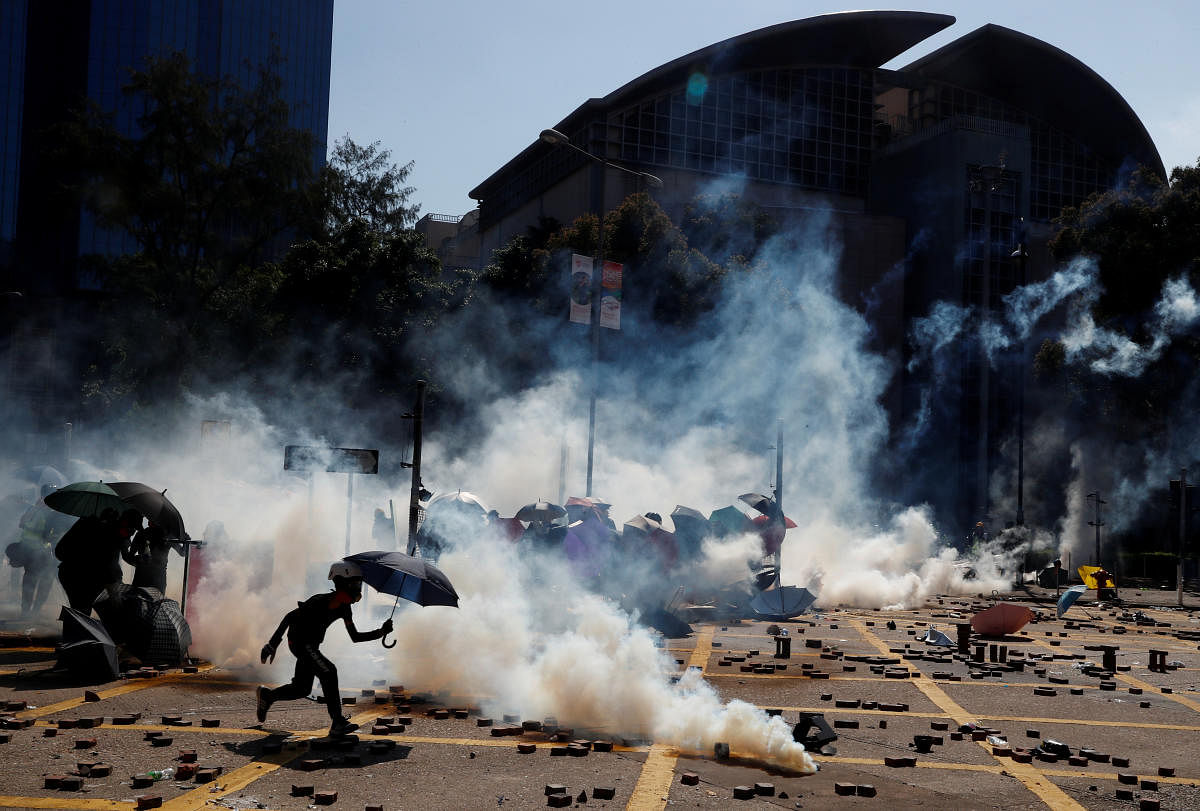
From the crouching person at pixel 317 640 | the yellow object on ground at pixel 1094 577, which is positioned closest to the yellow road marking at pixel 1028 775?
the crouching person at pixel 317 640

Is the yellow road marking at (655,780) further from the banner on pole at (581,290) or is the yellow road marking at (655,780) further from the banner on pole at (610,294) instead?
the banner on pole at (610,294)

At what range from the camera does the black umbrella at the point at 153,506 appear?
13.1 metres

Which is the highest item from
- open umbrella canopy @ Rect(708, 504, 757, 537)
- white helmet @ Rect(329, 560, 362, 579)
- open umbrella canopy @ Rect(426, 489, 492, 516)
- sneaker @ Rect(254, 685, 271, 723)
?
open umbrella canopy @ Rect(426, 489, 492, 516)

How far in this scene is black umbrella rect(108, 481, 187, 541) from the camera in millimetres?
13102

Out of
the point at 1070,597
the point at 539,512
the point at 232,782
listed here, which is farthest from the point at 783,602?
the point at 232,782

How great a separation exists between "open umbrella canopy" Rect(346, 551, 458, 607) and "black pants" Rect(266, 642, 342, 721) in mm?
718

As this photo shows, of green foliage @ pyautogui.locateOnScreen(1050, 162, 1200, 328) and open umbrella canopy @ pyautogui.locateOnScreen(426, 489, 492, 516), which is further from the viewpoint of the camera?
green foliage @ pyautogui.locateOnScreen(1050, 162, 1200, 328)

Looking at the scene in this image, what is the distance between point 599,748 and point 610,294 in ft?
51.3

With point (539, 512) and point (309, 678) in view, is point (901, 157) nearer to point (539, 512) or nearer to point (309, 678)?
point (539, 512)

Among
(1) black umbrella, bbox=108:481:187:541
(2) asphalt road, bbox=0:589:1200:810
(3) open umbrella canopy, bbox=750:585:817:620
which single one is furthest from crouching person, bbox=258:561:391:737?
(3) open umbrella canopy, bbox=750:585:817:620

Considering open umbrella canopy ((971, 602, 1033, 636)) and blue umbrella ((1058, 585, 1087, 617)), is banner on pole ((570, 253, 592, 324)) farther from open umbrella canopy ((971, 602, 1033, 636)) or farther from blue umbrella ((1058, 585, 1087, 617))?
blue umbrella ((1058, 585, 1087, 617))

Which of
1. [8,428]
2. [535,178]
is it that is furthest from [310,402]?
[535,178]

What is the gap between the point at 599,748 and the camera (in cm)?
864

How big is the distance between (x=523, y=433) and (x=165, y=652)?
19841mm
